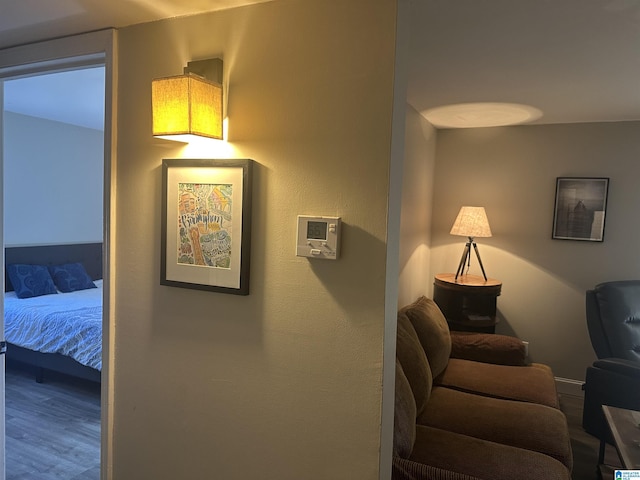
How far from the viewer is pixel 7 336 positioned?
394 cm

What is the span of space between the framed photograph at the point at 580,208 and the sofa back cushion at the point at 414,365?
2.00 m

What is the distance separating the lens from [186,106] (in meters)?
1.38

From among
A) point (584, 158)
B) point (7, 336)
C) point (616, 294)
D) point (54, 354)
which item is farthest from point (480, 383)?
point (7, 336)

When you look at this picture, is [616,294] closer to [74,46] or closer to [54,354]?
[74,46]

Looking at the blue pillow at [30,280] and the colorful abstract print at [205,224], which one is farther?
the blue pillow at [30,280]

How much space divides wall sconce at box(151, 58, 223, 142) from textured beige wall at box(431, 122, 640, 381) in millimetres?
3126

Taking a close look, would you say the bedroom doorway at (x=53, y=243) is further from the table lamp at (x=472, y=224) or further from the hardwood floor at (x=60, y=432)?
the table lamp at (x=472, y=224)

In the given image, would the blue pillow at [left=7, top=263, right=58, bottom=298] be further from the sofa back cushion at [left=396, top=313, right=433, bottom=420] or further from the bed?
the sofa back cushion at [left=396, top=313, right=433, bottom=420]

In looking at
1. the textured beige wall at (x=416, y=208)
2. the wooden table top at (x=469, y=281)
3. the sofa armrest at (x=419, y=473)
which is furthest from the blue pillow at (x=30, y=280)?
the sofa armrest at (x=419, y=473)

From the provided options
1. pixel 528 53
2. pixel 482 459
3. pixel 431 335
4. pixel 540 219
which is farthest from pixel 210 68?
pixel 540 219

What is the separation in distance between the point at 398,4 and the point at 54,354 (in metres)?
3.81

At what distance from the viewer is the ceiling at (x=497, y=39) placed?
1.57 meters

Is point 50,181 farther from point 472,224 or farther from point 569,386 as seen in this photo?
point 569,386

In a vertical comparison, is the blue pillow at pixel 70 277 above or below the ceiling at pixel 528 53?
below
